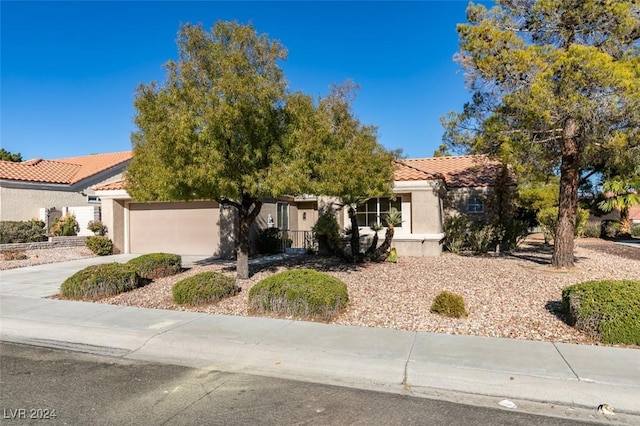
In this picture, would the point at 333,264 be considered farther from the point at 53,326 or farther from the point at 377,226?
the point at 53,326

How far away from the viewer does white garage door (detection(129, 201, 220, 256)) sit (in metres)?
18.6

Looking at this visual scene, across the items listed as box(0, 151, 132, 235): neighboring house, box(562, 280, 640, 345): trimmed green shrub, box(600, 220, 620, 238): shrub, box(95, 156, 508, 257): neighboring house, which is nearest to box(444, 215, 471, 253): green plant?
box(95, 156, 508, 257): neighboring house

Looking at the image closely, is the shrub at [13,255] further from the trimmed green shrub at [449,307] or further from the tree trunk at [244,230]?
the trimmed green shrub at [449,307]

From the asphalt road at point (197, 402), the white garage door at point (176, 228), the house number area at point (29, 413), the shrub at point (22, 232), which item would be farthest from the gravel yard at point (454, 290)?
the shrub at point (22, 232)

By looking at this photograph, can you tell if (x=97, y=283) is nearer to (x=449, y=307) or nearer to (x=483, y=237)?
(x=449, y=307)

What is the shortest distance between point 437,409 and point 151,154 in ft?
25.2

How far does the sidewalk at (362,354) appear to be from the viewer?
4840 millimetres

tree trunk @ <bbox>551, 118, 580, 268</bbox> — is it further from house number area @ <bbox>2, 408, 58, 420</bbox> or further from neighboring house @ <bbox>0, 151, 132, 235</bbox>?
neighboring house @ <bbox>0, 151, 132, 235</bbox>

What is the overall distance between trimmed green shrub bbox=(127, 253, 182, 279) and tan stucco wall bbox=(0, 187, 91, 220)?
12.8 metres

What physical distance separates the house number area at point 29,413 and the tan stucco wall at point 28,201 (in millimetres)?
19985

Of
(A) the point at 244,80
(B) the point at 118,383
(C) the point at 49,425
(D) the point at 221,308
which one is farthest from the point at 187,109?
(C) the point at 49,425

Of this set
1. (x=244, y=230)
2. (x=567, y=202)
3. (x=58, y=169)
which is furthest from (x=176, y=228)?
(x=567, y=202)

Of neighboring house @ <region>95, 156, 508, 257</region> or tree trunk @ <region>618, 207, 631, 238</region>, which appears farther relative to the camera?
tree trunk @ <region>618, 207, 631, 238</region>

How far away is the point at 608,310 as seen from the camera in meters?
6.30
